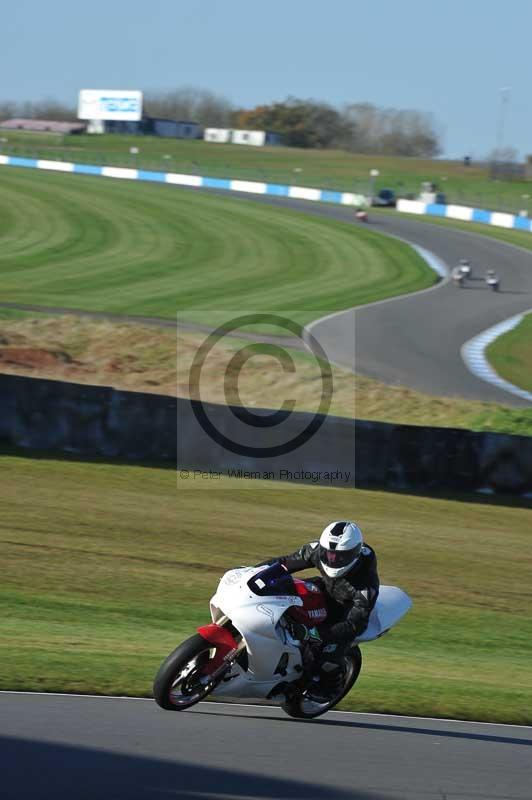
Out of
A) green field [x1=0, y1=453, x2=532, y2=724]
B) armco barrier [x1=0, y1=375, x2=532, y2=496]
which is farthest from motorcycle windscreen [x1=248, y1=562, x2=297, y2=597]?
armco barrier [x1=0, y1=375, x2=532, y2=496]

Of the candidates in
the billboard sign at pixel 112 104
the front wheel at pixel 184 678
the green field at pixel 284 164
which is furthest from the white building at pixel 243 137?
the front wheel at pixel 184 678

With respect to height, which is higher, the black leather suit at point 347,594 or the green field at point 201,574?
the black leather suit at point 347,594

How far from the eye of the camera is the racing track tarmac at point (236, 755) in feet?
Result: 19.9

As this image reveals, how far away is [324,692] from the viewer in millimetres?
7746

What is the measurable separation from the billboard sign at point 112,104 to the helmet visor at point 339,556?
474 ft

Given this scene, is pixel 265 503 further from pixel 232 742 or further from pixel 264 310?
pixel 264 310

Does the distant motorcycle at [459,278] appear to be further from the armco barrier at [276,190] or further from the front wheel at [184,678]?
the front wheel at [184,678]

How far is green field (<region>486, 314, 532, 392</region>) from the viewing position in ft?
94.0

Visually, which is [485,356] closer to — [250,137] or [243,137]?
[250,137]

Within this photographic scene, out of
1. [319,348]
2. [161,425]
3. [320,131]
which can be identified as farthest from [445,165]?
[161,425]

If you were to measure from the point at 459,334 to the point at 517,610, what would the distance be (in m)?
22.4

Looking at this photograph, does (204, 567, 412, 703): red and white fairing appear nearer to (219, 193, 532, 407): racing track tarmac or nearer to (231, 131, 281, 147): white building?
(219, 193, 532, 407): racing track tarmac

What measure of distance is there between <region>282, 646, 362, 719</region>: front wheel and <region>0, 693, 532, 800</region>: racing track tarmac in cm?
9

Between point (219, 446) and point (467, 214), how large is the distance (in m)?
54.8
